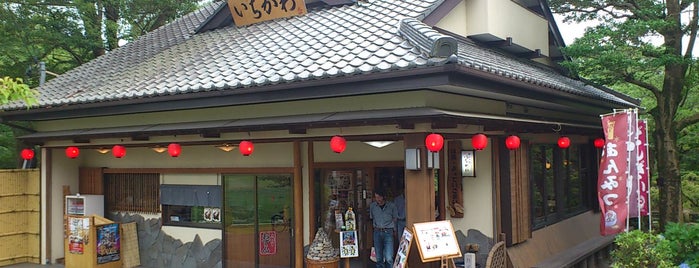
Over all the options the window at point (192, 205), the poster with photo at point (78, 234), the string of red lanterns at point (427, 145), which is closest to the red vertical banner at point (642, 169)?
the string of red lanterns at point (427, 145)

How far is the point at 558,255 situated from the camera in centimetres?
1162

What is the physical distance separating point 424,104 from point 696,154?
14.0 meters

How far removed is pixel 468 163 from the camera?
10.1 metres

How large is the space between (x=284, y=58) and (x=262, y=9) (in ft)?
12.9

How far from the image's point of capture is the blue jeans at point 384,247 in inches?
387

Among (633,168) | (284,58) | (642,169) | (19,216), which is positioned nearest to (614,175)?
(633,168)

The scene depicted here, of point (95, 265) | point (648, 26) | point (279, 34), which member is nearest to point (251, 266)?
point (95, 265)

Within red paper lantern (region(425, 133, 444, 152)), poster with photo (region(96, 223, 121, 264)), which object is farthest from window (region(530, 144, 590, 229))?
poster with photo (region(96, 223, 121, 264))

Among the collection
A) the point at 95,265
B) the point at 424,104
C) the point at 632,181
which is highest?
the point at 424,104

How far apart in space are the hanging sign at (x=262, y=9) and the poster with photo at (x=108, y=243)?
18.5 ft

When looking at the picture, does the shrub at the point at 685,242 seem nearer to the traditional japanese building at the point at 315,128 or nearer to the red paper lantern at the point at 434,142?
the traditional japanese building at the point at 315,128

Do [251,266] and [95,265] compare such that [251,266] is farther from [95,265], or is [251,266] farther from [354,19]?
[354,19]

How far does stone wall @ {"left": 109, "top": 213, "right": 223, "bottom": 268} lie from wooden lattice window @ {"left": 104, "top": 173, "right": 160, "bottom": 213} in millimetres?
236

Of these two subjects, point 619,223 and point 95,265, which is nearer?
point 619,223
